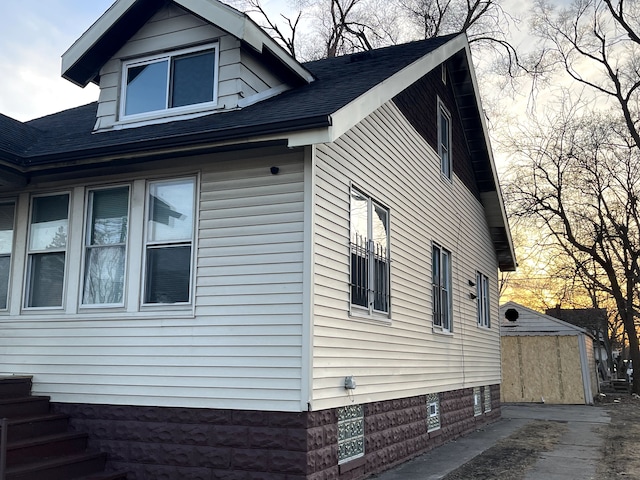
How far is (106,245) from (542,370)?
18.4 metres

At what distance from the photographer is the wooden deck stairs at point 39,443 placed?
595 cm

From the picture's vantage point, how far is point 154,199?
707 centimetres

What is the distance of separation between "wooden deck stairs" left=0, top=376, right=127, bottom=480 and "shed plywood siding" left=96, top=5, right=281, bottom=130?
11.2ft

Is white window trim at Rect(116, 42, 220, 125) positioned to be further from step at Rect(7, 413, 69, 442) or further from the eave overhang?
step at Rect(7, 413, 69, 442)

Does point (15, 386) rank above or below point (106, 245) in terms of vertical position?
below

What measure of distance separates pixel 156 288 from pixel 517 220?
22693 mm

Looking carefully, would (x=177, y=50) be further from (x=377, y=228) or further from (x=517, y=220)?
(x=517, y=220)

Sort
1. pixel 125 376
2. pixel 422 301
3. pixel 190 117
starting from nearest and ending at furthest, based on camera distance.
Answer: pixel 125 376 → pixel 190 117 → pixel 422 301

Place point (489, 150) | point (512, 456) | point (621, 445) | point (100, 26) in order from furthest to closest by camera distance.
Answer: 1. point (489, 150)
2. point (621, 445)
3. point (512, 456)
4. point (100, 26)

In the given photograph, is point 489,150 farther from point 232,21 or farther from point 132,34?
point 132,34

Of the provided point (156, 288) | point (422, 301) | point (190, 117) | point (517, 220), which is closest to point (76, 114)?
point (190, 117)

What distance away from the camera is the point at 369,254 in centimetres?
783

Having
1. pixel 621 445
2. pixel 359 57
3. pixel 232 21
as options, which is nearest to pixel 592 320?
pixel 621 445

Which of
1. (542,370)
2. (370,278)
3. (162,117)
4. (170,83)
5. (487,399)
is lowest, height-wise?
(487,399)
